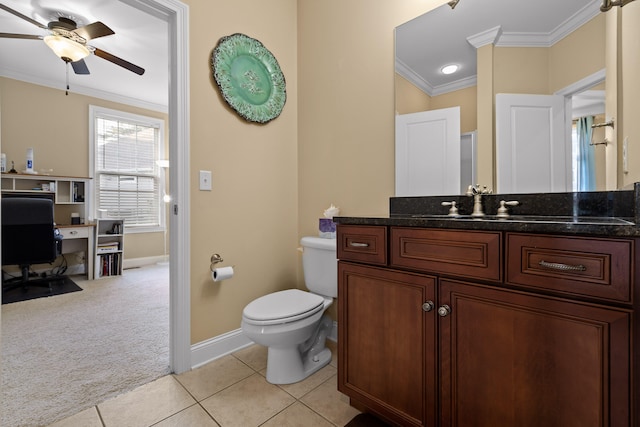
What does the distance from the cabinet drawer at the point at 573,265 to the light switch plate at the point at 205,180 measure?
1.58 m

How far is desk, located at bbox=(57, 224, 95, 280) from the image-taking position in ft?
11.8

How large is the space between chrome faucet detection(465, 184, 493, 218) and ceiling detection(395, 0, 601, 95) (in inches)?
20.6

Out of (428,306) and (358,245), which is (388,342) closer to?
(428,306)

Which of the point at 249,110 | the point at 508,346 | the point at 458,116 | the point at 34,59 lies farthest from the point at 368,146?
the point at 34,59

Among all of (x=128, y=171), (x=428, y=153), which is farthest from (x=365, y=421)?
(x=128, y=171)

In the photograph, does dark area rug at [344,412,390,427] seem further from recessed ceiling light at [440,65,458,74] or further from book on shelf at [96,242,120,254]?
book on shelf at [96,242,120,254]

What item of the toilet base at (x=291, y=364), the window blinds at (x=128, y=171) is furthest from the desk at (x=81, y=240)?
the toilet base at (x=291, y=364)

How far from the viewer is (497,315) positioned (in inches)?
34.4

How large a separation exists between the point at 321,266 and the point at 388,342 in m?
0.78

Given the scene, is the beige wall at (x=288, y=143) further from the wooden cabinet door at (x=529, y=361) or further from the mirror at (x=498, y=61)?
the wooden cabinet door at (x=529, y=361)

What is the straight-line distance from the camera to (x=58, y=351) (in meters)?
1.89

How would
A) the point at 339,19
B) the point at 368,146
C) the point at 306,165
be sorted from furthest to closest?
the point at 306,165
the point at 339,19
the point at 368,146

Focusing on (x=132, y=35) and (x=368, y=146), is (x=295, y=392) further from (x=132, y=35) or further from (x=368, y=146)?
(x=132, y=35)

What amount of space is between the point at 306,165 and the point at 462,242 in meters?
1.49
